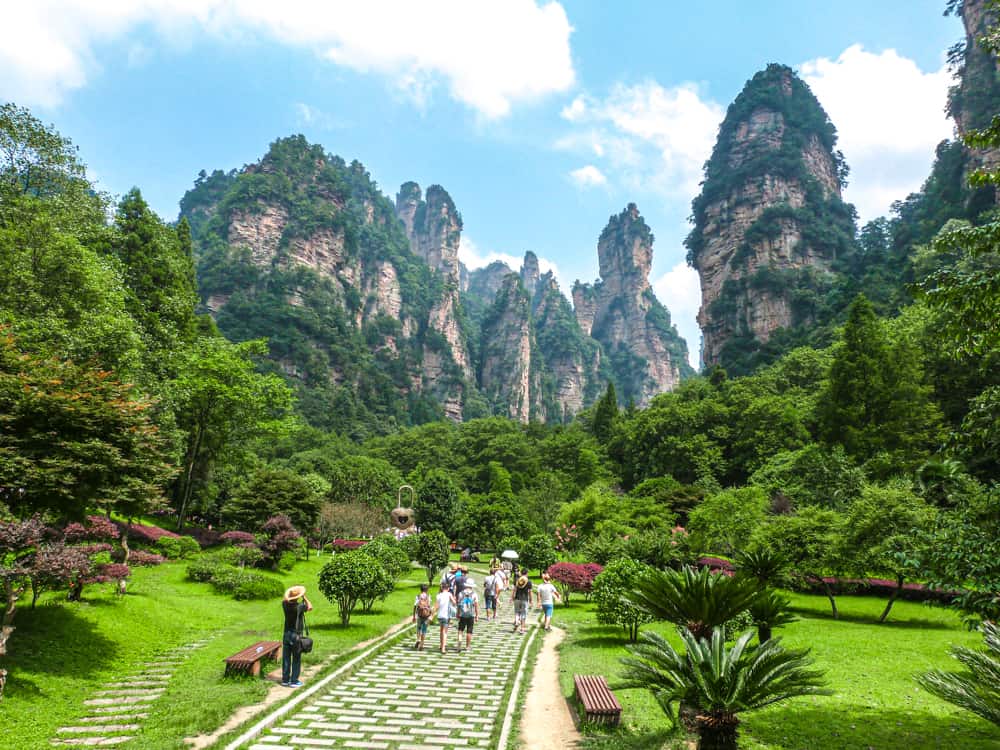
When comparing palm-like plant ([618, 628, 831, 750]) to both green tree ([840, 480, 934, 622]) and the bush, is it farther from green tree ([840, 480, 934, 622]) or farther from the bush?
the bush

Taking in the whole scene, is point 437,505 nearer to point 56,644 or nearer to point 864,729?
point 56,644

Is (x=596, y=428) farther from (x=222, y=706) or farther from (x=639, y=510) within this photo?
(x=222, y=706)

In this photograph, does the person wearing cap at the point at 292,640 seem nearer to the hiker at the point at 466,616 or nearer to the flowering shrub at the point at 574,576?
the hiker at the point at 466,616

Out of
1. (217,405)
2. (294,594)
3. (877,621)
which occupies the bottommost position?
(877,621)

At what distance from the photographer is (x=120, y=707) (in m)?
7.42

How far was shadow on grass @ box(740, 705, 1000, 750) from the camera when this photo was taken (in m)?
6.93

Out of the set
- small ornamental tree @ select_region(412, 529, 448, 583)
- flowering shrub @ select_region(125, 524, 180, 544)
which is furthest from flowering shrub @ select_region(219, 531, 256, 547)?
small ornamental tree @ select_region(412, 529, 448, 583)

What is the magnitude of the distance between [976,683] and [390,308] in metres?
134

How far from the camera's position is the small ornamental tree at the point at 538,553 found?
85.1 ft

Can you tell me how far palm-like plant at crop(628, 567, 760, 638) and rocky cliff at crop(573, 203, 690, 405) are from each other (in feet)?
499

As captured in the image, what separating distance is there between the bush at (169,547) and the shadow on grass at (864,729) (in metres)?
21.8

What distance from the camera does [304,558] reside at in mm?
29719

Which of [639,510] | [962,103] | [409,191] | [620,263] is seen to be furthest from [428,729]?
[409,191]

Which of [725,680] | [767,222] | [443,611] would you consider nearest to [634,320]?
[767,222]
